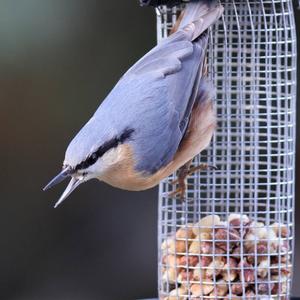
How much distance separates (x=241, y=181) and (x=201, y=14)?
2.55 feet

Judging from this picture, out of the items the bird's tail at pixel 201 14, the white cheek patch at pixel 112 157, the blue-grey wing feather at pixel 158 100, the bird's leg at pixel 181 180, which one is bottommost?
the bird's leg at pixel 181 180

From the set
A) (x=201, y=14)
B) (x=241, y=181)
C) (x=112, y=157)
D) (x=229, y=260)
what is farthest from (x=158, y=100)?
(x=229, y=260)

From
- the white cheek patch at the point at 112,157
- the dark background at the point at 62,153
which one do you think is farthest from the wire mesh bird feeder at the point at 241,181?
the dark background at the point at 62,153

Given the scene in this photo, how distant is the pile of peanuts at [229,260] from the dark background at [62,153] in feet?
8.75

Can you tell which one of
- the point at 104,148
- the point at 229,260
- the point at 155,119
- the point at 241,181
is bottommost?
the point at 229,260

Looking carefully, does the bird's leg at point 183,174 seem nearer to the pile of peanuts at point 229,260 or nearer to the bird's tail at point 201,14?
the pile of peanuts at point 229,260

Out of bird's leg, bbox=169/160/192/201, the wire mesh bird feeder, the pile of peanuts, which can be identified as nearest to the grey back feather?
the wire mesh bird feeder

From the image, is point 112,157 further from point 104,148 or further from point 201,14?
point 201,14

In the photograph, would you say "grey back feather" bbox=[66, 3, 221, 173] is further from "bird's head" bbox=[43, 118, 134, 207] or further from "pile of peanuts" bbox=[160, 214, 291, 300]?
"pile of peanuts" bbox=[160, 214, 291, 300]

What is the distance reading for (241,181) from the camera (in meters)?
5.01

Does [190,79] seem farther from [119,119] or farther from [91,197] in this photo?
[91,197]

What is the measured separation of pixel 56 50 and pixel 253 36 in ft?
10.1

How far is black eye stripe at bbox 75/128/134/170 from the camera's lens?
4306 mm

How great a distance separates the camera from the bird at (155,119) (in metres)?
4.39
